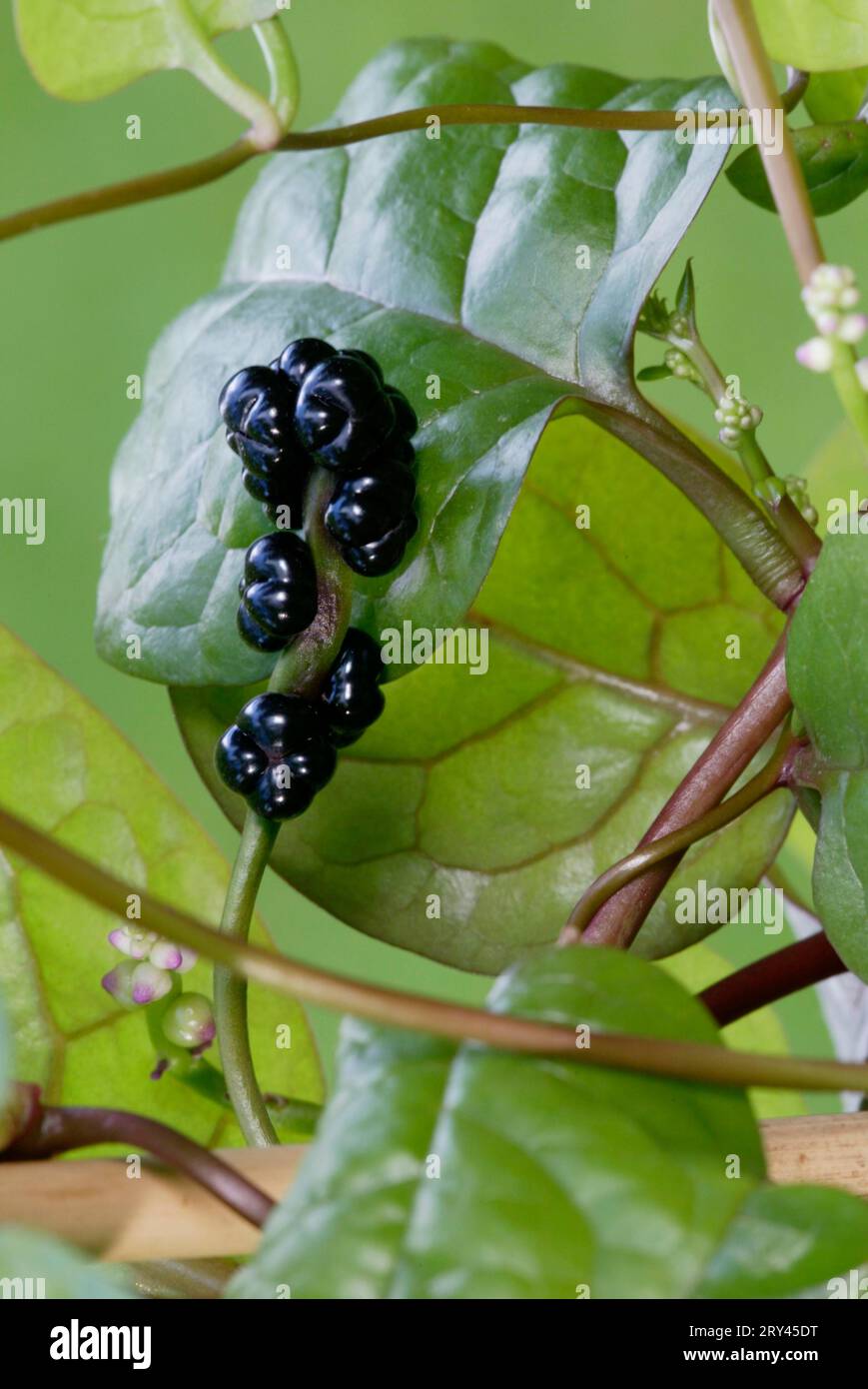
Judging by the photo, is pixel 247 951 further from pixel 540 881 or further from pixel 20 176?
pixel 20 176

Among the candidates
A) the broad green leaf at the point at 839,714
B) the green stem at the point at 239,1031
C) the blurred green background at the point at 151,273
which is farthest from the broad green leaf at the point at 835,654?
the blurred green background at the point at 151,273

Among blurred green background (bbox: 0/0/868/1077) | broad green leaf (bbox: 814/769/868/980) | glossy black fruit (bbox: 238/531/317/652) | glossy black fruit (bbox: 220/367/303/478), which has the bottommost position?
broad green leaf (bbox: 814/769/868/980)

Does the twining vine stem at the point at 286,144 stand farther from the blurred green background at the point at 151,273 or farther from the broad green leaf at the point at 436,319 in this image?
the blurred green background at the point at 151,273

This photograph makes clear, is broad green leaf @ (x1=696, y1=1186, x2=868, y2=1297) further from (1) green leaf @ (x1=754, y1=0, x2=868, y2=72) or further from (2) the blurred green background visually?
(2) the blurred green background

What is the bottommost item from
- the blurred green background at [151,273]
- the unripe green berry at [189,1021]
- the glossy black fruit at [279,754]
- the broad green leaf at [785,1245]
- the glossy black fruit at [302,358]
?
the broad green leaf at [785,1245]

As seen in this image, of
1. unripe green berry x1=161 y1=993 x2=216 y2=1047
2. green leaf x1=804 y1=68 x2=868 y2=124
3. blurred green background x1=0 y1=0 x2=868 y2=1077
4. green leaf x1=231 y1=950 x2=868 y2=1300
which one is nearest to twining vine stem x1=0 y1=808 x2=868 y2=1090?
green leaf x1=231 y1=950 x2=868 y2=1300

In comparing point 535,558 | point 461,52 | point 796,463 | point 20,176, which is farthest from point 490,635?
point 20,176

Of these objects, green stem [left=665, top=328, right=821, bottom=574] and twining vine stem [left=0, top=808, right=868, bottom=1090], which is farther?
green stem [left=665, top=328, right=821, bottom=574]
